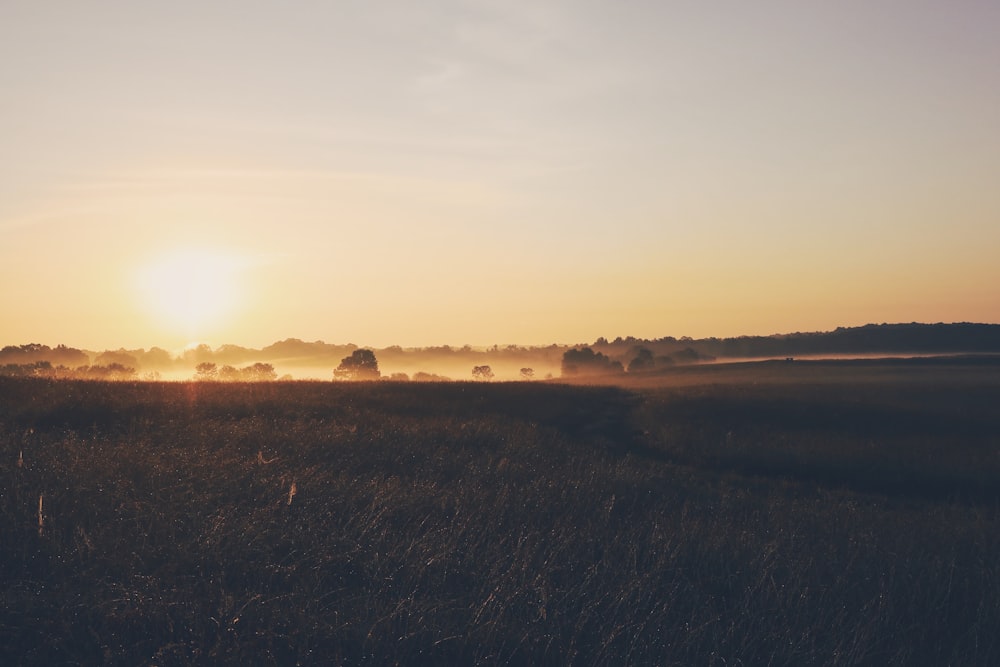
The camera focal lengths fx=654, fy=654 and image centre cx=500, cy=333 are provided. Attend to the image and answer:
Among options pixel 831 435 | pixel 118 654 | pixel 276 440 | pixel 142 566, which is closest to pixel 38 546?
pixel 142 566

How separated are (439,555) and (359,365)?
315ft

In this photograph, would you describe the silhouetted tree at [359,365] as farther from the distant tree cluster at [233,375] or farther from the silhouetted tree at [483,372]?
the silhouetted tree at [483,372]

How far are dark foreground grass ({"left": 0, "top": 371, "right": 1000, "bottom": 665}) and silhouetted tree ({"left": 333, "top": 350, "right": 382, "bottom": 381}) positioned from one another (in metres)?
84.7

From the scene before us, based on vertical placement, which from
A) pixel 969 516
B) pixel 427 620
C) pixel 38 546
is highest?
pixel 38 546

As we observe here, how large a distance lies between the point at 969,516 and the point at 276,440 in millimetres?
12064

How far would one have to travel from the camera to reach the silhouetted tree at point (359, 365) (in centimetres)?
9800

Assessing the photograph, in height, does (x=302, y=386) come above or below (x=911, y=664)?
above

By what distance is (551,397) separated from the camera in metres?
25.8

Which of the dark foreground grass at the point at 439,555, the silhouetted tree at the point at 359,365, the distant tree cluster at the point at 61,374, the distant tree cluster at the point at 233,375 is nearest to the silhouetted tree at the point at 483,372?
the silhouetted tree at the point at 359,365

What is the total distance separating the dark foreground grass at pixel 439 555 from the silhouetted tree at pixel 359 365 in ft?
278

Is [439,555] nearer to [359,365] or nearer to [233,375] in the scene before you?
[233,375]

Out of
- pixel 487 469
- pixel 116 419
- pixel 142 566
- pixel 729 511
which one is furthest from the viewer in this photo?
pixel 116 419

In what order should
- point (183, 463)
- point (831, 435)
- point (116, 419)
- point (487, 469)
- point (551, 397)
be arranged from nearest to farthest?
point (183, 463) < point (487, 469) < point (116, 419) < point (831, 435) < point (551, 397)

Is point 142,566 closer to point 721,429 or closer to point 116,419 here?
point 116,419
